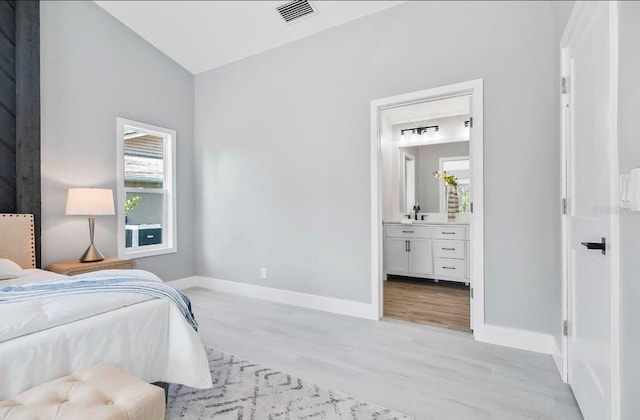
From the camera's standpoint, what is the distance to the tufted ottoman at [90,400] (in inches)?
43.1

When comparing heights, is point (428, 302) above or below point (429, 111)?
below

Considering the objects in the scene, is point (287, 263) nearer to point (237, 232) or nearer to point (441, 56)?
point (237, 232)

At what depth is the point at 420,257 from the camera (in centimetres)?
467

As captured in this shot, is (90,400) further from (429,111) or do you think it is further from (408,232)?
(429,111)

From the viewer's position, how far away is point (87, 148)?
11.4 ft

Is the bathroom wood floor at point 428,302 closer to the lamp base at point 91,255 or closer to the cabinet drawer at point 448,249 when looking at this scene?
the cabinet drawer at point 448,249

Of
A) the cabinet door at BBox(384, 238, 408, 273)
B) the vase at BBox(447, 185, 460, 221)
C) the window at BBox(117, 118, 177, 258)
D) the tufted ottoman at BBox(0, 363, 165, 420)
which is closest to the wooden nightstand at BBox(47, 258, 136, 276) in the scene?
the window at BBox(117, 118, 177, 258)

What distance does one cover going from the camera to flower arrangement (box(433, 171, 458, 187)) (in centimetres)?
495

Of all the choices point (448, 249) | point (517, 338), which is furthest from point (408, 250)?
point (517, 338)

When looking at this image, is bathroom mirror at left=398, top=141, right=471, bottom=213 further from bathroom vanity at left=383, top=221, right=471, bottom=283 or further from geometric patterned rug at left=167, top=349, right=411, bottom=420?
geometric patterned rug at left=167, top=349, right=411, bottom=420

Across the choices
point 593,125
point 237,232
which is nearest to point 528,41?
point 593,125

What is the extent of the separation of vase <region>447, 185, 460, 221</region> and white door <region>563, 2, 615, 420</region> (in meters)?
2.94

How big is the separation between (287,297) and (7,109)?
324cm

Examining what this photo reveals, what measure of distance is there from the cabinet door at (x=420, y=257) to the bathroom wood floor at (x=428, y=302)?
22 centimetres
